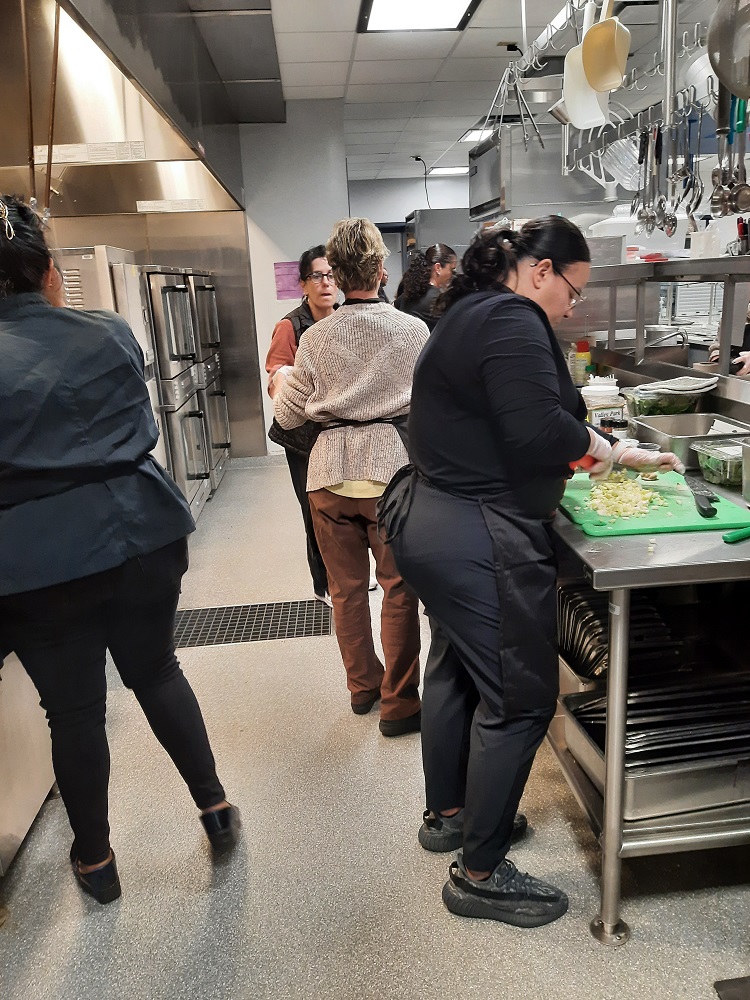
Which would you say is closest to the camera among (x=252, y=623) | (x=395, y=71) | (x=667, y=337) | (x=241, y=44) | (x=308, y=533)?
(x=308, y=533)

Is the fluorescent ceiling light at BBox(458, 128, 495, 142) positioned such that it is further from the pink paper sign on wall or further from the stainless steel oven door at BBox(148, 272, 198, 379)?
the stainless steel oven door at BBox(148, 272, 198, 379)

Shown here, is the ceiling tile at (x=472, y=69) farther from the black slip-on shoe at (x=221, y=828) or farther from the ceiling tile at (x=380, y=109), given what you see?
the black slip-on shoe at (x=221, y=828)

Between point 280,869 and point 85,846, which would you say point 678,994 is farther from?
point 85,846

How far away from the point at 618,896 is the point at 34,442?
1394 millimetres

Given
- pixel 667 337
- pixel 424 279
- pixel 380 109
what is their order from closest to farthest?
pixel 667 337
pixel 424 279
pixel 380 109

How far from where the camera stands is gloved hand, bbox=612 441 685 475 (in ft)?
5.23

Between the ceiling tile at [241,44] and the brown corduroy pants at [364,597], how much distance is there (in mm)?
2481

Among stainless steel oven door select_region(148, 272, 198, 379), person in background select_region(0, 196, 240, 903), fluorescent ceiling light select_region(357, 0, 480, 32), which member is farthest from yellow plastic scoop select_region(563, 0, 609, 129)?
stainless steel oven door select_region(148, 272, 198, 379)

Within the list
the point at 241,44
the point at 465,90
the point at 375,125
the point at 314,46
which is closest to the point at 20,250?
the point at 241,44

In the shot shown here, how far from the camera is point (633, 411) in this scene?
7.18ft

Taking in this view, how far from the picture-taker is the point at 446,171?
959cm

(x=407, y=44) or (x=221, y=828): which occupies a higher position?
(x=407, y=44)

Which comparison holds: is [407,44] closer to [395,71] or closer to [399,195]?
[395,71]

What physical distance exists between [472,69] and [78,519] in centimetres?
465
